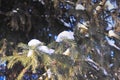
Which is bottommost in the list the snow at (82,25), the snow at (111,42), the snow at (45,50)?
the snow at (111,42)

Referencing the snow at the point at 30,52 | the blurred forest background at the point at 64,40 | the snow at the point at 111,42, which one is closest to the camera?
the snow at the point at 30,52

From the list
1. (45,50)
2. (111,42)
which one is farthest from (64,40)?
(111,42)

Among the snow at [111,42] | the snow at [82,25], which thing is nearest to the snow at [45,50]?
the snow at [82,25]

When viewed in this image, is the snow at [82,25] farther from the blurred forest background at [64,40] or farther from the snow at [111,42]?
the snow at [111,42]

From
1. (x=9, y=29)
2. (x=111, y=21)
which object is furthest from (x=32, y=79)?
(x=111, y=21)

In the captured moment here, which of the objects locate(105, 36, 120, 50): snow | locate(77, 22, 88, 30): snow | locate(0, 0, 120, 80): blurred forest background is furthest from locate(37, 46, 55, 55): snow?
locate(105, 36, 120, 50): snow

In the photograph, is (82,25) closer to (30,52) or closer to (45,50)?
(45,50)

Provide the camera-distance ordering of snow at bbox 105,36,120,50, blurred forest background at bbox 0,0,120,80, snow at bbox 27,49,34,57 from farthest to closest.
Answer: snow at bbox 105,36,120,50 → blurred forest background at bbox 0,0,120,80 → snow at bbox 27,49,34,57

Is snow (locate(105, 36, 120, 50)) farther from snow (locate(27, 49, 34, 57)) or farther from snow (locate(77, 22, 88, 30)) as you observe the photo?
snow (locate(27, 49, 34, 57))
